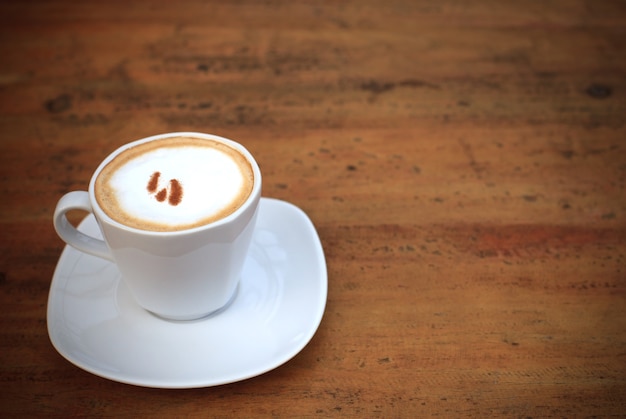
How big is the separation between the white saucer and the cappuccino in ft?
0.40

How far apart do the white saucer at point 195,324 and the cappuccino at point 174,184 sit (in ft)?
0.40

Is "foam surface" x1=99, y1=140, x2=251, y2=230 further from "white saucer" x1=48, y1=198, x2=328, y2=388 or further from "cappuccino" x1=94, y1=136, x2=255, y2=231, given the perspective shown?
"white saucer" x1=48, y1=198, x2=328, y2=388

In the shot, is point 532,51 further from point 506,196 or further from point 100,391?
point 100,391

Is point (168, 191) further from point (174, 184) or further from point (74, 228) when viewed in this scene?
point (74, 228)

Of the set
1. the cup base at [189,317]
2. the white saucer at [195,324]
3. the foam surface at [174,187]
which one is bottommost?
the cup base at [189,317]

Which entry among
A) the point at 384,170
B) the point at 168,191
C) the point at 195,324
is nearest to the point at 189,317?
the point at 195,324

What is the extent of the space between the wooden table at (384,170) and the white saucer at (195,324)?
1.2 inches

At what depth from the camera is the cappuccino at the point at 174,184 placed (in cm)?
58

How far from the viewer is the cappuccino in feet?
1.90

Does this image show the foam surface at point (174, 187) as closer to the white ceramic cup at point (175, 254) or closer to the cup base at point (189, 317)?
the white ceramic cup at point (175, 254)

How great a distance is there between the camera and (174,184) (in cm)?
61

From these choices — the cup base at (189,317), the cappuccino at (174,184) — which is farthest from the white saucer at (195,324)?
the cappuccino at (174,184)

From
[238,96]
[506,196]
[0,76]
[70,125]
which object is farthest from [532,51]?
[0,76]

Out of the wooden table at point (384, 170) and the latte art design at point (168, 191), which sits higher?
the latte art design at point (168, 191)
